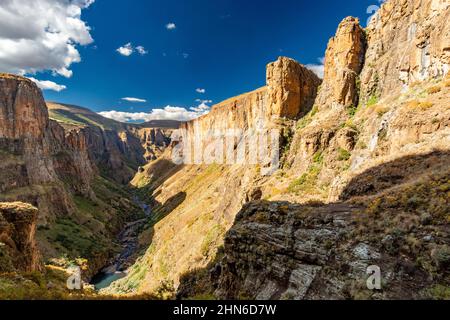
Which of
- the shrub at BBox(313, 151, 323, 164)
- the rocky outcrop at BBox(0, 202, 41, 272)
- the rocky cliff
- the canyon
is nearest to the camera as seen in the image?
the canyon

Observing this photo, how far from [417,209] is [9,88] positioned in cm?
12080

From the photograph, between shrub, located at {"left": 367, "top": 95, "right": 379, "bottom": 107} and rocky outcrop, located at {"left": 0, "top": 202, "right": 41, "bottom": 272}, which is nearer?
rocky outcrop, located at {"left": 0, "top": 202, "right": 41, "bottom": 272}

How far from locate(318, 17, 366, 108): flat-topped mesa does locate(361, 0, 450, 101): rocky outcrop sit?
1138mm

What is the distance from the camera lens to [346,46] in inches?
1446

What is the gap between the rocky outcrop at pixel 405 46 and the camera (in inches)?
906

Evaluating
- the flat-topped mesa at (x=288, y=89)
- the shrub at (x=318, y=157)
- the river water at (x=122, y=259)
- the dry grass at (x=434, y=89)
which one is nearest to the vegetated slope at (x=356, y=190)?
the dry grass at (x=434, y=89)

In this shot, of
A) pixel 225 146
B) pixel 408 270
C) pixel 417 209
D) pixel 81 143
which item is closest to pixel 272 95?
pixel 417 209

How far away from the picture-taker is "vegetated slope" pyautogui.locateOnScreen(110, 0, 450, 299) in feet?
32.0

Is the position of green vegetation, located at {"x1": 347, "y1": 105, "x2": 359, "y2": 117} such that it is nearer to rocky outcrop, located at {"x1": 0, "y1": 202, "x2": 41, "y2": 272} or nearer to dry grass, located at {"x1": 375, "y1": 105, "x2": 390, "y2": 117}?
dry grass, located at {"x1": 375, "y1": 105, "x2": 390, "y2": 117}

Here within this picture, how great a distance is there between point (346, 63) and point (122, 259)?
73.3 m

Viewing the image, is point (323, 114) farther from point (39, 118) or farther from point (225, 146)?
point (39, 118)

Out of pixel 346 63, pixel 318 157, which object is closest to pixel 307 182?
pixel 318 157

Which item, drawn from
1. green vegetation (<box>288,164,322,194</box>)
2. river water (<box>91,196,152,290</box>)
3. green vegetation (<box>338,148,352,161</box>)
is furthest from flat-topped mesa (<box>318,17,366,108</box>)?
river water (<box>91,196,152,290</box>)

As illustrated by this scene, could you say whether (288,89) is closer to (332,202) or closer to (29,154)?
(332,202)
